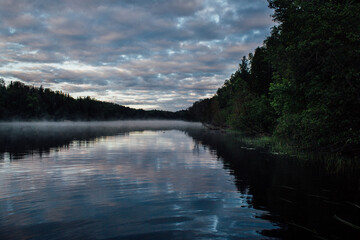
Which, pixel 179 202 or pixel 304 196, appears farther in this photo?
pixel 304 196

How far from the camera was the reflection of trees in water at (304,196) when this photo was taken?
8.69m

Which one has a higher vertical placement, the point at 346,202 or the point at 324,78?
the point at 324,78

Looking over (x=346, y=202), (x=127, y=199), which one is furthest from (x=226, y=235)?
(x=346, y=202)

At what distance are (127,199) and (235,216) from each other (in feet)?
17.5

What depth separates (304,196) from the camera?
12.4 m

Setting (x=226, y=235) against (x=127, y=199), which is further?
(x=127, y=199)

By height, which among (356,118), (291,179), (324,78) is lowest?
(291,179)

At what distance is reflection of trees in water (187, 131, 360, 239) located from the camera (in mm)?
8688

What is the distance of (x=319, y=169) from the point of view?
19281mm

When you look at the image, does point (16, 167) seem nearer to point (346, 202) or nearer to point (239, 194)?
point (239, 194)

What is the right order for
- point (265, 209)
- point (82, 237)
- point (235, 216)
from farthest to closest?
point (265, 209), point (235, 216), point (82, 237)

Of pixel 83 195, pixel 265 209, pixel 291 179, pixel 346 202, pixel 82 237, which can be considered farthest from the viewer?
pixel 291 179

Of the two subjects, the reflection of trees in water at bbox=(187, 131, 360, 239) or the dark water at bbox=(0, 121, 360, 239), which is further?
the reflection of trees in water at bbox=(187, 131, 360, 239)

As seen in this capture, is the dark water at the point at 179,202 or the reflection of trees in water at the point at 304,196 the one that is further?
the reflection of trees in water at the point at 304,196
